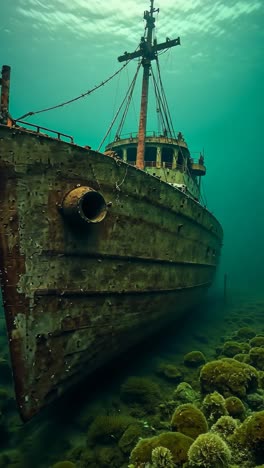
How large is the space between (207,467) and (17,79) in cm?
15378

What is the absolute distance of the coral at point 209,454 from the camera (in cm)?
343

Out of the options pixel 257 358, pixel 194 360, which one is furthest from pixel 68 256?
pixel 257 358

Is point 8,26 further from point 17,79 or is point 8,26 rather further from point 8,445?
point 8,445

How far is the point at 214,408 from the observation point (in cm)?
520

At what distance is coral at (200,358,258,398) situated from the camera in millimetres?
5922

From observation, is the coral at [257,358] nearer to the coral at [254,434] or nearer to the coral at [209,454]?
the coral at [254,434]

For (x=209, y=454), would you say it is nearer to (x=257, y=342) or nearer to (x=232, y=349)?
(x=232, y=349)

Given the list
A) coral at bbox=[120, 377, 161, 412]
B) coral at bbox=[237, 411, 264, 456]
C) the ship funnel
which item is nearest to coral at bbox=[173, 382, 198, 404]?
coral at bbox=[120, 377, 161, 412]

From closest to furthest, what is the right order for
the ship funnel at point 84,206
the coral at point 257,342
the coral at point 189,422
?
the coral at point 189,422 < the ship funnel at point 84,206 < the coral at point 257,342

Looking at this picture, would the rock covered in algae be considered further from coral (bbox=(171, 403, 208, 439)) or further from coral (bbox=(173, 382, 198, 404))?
coral (bbox=(173, 382, 198, 404))

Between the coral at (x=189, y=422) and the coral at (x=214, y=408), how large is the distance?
0.45 m

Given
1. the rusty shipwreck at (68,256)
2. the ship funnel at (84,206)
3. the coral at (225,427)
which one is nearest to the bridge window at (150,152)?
the rusty shipwreck at (68,256)

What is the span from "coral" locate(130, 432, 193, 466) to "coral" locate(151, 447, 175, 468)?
15 centimetres

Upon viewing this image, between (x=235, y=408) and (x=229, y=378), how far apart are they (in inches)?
33.4
